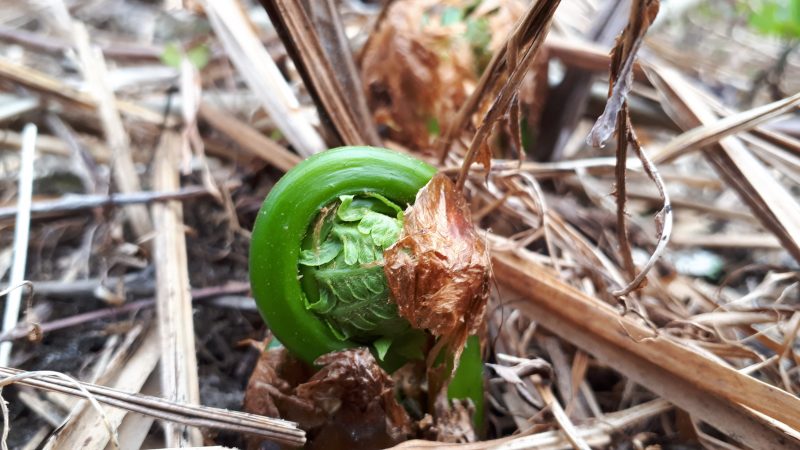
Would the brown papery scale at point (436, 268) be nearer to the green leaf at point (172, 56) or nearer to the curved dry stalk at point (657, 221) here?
the curved dry stalk at point (657, 221)

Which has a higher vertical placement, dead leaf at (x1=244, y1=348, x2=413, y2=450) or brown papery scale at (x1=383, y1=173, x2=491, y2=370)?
brown papery scale at (x1=383, y1=173, x2=491, y2=370)

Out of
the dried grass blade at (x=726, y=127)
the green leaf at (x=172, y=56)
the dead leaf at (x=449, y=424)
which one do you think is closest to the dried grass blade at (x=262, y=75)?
the green leaf at (x=172, y=56)

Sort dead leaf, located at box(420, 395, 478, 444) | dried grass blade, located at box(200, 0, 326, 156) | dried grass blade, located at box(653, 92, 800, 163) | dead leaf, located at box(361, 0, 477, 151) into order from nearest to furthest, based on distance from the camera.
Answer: dead leaf, located at box(420, 395, 478, 444) < dried grass blade, located at box(653, 92, 800, 163) < dried grass blade, located at box(200, 0, 326, 156) < dead leaf, located at box(361, 0, 477, 151)

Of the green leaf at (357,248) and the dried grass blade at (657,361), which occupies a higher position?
the green leaf at (357,248)

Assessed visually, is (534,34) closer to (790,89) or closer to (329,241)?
(329,241)

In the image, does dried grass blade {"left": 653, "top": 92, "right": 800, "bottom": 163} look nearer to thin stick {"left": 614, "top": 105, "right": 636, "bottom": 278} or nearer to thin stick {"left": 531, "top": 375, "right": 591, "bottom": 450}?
thin stick {"left": 614, "top": 105, "right": 636, "bottom": 278}

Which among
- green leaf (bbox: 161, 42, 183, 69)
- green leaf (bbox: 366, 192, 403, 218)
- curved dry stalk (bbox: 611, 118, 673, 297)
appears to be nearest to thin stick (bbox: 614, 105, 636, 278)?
curved dry stalk (bbox: 611, 118, 673, 297)

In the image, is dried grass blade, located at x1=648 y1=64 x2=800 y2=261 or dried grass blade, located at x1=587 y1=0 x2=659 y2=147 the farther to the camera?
dried grass blade, located at x1=648 y1=64 x2=800 y2=261
